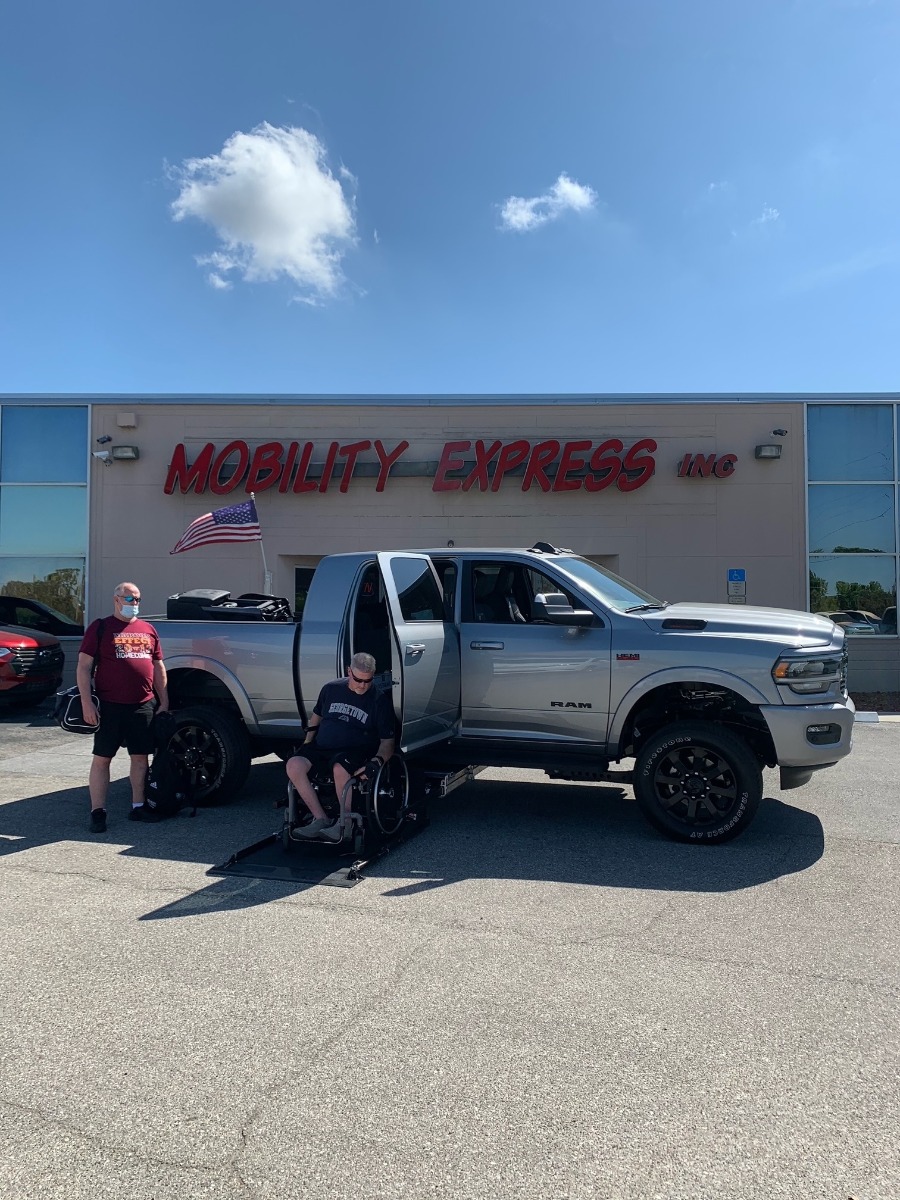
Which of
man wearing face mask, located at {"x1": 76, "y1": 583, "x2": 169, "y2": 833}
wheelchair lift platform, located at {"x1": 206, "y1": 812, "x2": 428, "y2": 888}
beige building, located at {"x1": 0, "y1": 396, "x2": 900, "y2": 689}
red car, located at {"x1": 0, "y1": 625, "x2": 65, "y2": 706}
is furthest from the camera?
beige building, located at {"x1": 0, "y1": 396, "x2": 900, "y2": 689}

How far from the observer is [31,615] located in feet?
54.4

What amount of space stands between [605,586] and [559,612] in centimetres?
96

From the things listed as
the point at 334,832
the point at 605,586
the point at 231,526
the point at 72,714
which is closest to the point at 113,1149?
the point at 334,832

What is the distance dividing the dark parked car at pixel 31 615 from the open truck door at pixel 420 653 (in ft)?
36.9

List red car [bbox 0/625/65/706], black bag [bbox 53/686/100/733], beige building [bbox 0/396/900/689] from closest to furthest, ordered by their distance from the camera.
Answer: black bag [bbox 53/686/100/733], red car [bbox 0/625/65/706], beige building [bbox 0/396/900/689]

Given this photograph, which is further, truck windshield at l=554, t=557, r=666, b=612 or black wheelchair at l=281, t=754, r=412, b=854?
truck windshield at l=554, t=557, r=666, b=612

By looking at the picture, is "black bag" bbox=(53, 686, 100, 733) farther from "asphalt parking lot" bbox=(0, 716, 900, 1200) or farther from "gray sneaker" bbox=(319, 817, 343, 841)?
"gray sneaker" bbox=(319, 817, 343, 841)

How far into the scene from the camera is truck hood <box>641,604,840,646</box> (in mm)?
6367

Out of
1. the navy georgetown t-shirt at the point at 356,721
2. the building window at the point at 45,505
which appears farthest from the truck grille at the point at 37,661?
the navy georgetown t-shirt at the point at 356,721

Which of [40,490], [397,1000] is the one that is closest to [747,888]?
[397,1000]

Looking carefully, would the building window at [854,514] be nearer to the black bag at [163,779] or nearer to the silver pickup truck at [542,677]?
the silver pickup truck at [542,677]

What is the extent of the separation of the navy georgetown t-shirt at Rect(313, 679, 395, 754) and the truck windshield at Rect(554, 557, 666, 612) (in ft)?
6.02

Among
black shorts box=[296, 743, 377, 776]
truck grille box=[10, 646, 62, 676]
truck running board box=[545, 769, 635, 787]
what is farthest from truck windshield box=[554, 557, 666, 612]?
truck grille box=[10, 646, 62, 676]

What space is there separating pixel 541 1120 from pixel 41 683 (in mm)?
13245
